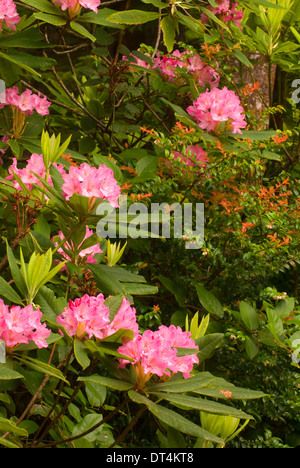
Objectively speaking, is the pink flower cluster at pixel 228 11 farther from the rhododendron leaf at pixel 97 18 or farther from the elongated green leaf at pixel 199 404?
the elongated green leaf at pixel 199 404

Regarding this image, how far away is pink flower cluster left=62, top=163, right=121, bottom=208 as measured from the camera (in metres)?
1.32

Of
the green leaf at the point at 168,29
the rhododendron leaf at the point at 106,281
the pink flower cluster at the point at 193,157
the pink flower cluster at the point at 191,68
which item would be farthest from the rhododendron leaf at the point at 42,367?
the pink flower cluster at the point at 191,68

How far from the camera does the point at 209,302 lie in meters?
2.09

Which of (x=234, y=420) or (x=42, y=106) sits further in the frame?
(x=42, y=106)

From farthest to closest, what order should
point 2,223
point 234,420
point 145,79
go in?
point 145,79 → point 2,223 → point 234,420

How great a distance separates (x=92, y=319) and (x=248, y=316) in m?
0.89

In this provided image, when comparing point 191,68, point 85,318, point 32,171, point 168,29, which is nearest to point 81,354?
point 85,318

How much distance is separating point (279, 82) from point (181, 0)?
1133 mm

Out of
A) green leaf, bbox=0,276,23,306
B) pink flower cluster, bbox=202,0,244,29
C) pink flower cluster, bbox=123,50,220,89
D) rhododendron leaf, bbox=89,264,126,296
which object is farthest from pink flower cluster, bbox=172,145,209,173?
green leaf, bbox=0,276,23,306

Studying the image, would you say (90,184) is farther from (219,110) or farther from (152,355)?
(219,110)

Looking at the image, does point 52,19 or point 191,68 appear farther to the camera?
point 191,68

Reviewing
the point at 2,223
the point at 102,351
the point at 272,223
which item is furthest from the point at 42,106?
the point at 102,351
